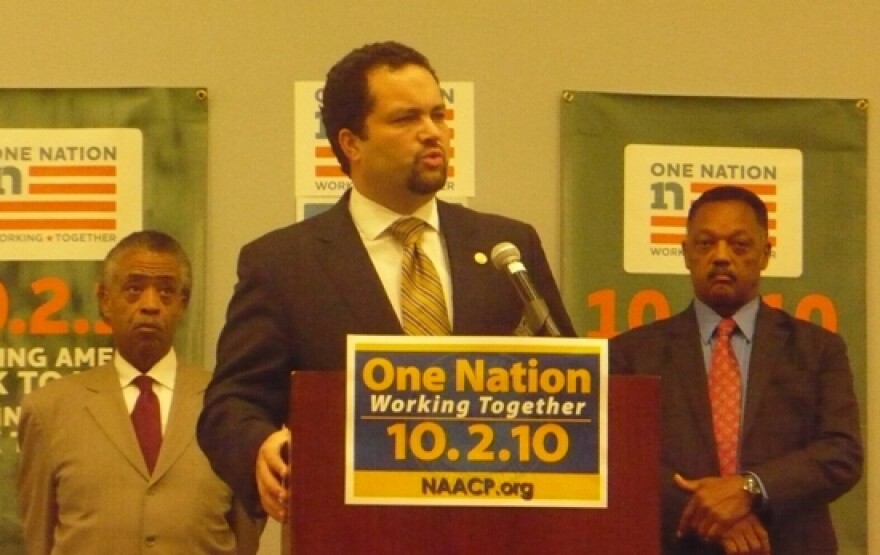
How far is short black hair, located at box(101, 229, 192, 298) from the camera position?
4.24 m

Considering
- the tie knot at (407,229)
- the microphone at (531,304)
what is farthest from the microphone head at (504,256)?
the tie knot at (407,229)

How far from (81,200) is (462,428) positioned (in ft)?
9.80

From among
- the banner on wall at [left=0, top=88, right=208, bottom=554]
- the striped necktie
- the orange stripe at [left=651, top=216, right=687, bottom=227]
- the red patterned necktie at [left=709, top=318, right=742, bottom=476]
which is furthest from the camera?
the orange stripe at [left=651, top=216, right=687, bottom=227]

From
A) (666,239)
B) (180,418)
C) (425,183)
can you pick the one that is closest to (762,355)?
(666,239)

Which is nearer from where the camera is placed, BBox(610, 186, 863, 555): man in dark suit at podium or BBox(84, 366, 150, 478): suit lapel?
BBox(610, 186, 863, 555): man in dark suit at podium

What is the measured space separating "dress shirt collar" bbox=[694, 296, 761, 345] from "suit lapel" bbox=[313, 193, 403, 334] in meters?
1.35

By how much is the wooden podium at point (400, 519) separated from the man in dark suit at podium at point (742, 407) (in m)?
1.28

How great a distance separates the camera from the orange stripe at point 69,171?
464 centimetres

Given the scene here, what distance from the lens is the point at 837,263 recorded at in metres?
4.71

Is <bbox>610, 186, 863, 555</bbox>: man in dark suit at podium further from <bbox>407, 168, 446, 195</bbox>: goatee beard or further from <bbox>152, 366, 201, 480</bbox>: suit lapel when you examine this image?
<bbox>152, 366, 201, 480</bbox>: suit lapel

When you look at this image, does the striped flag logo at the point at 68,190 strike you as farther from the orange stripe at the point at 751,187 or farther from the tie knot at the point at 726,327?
the tie knot at the point at 726,327

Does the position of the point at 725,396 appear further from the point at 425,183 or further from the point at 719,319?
the point at 425,183

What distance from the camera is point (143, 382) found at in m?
4.11

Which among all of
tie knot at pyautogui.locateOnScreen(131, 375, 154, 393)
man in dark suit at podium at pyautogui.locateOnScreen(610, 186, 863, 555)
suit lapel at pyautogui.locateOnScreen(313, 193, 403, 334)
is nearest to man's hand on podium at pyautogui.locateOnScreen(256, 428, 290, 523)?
suit lapel at pyautogui.locateOnScreen(313, 193, 403, 334)
